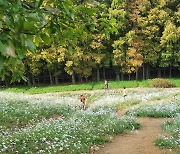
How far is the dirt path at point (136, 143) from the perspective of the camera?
11.3m

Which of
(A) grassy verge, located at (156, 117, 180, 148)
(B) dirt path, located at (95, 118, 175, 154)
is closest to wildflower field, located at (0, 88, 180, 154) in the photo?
(A) grassy verge, located at (156, 117, 180, 148)

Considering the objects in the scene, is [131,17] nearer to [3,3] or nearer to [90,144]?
[90,144]

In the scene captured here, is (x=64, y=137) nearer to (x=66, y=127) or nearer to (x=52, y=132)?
(x=52, y=132)

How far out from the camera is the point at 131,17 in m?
46.0

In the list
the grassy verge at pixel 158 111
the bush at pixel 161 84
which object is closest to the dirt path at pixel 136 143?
the grassy verge at pixel 158 111

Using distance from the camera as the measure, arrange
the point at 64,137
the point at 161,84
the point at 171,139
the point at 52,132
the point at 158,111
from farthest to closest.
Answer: the point at 161,84 → the point at 158,111 → the point at 52,132 → the point at 171,139 → the point at 64,137

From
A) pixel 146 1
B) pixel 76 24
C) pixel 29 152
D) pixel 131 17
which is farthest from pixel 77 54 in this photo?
pixel 76 24

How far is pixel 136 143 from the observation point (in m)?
12.4

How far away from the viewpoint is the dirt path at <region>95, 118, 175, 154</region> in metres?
11.3

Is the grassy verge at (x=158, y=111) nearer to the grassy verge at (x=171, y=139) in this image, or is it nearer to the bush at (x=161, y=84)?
the grassy verge at (x=171, y=139)

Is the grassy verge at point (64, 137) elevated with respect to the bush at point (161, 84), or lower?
lower

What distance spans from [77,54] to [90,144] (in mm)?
32180

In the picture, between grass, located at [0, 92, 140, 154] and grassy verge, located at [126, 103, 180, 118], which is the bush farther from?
grass, located at [0, 92, 140, 154]

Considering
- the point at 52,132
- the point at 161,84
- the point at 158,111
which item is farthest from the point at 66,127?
the point at 161,84
